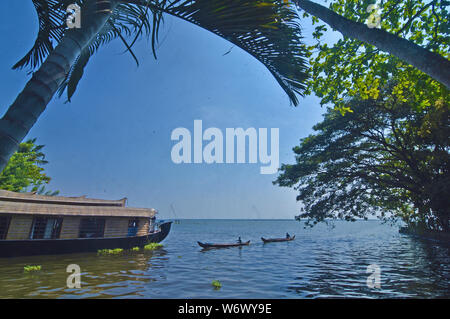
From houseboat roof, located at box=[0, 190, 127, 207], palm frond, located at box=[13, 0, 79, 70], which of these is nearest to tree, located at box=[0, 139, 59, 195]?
houseboat roof, located at box=[0, 190, 127, 207]

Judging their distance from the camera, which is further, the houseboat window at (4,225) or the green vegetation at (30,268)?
the houseboat window at (4,225)

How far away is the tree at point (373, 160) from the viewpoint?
64.1 ft

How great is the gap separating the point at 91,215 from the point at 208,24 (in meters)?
21.7

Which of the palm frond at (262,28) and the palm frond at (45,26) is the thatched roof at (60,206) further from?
the palm frond at (262,28)

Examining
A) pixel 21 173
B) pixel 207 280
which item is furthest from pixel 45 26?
pixel 21 173

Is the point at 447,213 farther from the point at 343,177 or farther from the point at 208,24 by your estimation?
the point at 208,24

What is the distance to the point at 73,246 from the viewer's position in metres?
19.6

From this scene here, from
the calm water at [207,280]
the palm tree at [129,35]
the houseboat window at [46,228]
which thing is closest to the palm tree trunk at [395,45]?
the palm tree at [129,35]

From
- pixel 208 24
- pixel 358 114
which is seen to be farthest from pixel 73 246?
pixel 358 114

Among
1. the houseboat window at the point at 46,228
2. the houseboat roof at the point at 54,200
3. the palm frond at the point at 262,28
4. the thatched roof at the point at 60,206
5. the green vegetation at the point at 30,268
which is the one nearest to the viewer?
the palm frond at the point at 262,28

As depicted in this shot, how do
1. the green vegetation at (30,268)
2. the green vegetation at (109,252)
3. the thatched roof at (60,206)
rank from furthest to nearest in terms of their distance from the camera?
the green vegetation at (109,252)
the thatched roof at (60,206)
the green vegetation at (30,268)

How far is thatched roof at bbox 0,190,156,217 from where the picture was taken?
17.0 metres

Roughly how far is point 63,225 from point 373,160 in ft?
94.9

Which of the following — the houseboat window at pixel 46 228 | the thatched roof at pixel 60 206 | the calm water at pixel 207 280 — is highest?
the thatched roof at pixel 60 206
